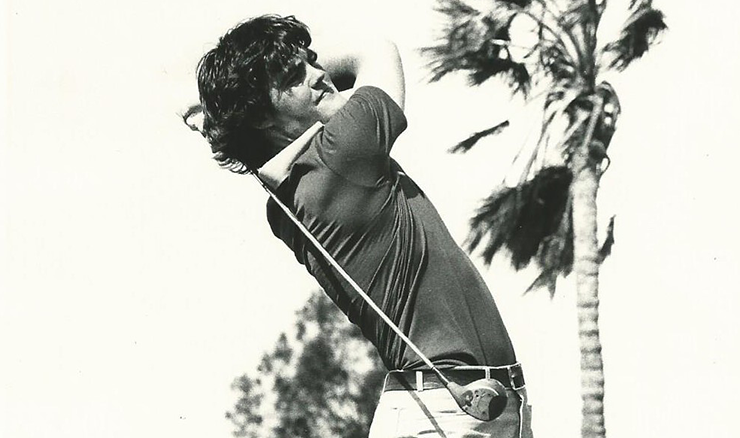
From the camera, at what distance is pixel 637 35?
495 cm

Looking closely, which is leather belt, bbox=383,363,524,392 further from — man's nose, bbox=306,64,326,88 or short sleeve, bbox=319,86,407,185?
man's nose, bbox=306,64,326,88

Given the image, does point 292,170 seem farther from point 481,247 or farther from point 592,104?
point 592,104

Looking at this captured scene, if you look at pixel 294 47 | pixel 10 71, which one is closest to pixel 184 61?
pixel 294 47

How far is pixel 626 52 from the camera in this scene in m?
5.03

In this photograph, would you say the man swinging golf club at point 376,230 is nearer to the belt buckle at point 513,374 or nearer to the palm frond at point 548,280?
the belt buckle at point 513,374

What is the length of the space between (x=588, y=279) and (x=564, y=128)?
67 centimetres

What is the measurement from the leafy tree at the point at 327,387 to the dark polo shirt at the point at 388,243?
2536 millimetres

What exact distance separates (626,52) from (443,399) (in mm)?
3301

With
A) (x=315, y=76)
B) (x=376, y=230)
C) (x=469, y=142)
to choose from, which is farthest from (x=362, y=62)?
(x=469, y=142)

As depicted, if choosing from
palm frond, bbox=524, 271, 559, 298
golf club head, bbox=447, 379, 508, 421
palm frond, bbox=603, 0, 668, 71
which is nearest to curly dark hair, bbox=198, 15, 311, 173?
golf club head, bbox=447, 379, 508, 421

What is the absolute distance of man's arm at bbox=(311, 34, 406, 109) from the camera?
2137 mm

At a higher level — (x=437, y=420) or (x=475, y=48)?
(x=475, y=48)

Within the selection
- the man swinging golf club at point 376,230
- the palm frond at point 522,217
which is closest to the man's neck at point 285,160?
the man swinging golf club at point 376,230

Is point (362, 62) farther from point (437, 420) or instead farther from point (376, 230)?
point (437, 420)
